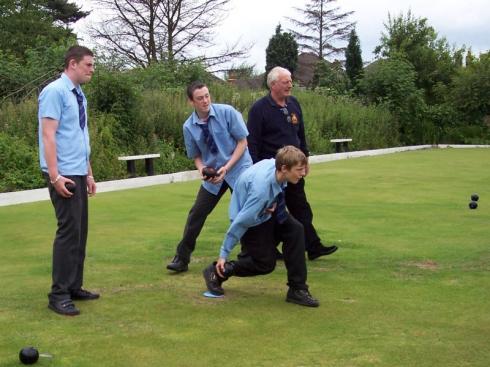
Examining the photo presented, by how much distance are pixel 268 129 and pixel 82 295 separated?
227 cm

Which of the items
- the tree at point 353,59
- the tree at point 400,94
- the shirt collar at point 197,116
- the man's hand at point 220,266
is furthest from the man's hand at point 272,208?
the tree at point 353,59

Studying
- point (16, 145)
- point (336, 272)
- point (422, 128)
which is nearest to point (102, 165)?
point (16, 145)

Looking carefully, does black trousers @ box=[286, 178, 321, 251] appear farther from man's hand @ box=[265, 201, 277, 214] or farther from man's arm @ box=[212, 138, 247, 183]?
man's hand @ box=[265, 201, 277, 214]

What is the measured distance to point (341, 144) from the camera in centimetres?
2488

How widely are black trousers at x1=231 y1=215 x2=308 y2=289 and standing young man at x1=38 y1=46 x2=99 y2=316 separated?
1189 millimetres

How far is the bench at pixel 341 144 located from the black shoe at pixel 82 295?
19.0 metres

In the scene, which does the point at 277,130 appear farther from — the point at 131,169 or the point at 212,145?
the point at 131,169

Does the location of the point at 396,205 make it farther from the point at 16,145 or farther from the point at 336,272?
the point at 16,145

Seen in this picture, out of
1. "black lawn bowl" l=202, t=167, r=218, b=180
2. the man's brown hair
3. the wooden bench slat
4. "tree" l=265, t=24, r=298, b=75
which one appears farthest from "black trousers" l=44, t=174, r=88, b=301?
"tree" l=265, t=24, r=298, b=75

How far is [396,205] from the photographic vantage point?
10516 millimetres

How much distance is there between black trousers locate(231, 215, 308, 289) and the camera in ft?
16.6

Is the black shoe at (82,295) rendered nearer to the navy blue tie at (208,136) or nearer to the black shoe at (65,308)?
the black shoe at (65,308)

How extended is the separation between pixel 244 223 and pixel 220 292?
2.57ft

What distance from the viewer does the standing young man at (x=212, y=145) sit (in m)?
5.76
